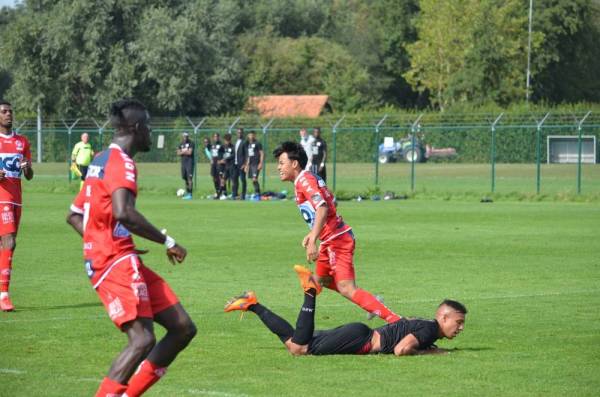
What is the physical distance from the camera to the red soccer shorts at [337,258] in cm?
1178

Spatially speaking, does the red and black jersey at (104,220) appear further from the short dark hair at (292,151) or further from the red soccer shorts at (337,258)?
the red soccer shorts at (337,258)

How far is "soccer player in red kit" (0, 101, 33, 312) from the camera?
551 inches

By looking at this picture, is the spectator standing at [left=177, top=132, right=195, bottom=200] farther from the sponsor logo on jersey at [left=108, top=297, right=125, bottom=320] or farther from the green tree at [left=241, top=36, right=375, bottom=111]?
the green tree at [left=241, top=36, right=375, bottom=111]

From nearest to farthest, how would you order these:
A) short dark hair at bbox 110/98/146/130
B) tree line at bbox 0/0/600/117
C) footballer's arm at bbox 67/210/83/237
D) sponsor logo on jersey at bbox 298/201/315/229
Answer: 1. short dark hair at bbox 110/98/146/130
2. footballer's arm at bbox 67/210/83/237
3. sponsor logo on jersey at bbox 298/201/315/229
4. tree line at bbox 0/0/600/117

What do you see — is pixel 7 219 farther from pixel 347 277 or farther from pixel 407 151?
pixel 407 151

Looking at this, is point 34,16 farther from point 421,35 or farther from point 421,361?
point 421,361

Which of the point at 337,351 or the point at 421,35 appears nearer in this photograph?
the point at 337,351

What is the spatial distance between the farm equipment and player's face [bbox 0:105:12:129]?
39827mm

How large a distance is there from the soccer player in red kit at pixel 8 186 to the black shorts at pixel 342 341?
4.86m

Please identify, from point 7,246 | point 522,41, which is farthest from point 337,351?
point 522,41

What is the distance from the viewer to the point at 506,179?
48.8 m

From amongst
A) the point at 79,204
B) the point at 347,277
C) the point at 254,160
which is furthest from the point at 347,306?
the point at 254,160

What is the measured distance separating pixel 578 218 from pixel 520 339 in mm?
19002

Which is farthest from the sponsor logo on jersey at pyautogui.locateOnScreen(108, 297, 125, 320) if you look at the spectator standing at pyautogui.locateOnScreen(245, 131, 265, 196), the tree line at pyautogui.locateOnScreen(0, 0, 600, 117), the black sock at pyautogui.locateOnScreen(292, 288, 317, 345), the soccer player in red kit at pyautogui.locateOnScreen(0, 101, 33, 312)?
the tree line at pyautogui.locateOnScreen(0, 0, 600, 117)
